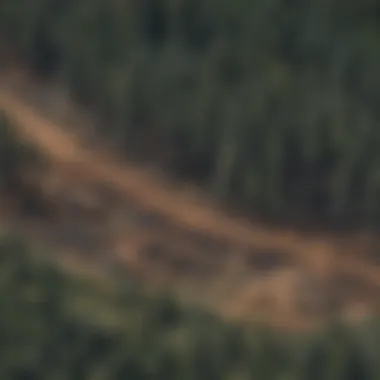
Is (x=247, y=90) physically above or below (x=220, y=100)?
above

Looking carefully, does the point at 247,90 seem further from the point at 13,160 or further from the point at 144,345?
the point at 144,345

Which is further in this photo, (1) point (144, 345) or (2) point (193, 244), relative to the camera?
(2) point (193, 244)

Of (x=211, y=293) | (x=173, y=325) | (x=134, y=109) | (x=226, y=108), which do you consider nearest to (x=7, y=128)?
(x=134, y=109)

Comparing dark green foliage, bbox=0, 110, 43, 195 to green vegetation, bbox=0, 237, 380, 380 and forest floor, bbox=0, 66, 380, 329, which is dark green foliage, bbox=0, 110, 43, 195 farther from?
green vegetation, bbox=0, 237, 380, 380

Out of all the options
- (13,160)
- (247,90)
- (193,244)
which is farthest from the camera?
(247,90)

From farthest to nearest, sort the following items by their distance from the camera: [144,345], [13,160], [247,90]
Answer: [247,90]
[13,160]
[144,345]

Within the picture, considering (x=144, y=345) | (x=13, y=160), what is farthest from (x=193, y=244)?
(x=144, y=345)

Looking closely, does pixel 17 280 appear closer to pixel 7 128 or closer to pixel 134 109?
pixel 7 128
